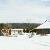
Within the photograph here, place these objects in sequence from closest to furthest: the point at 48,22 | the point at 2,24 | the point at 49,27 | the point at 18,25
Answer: the point at 49,27, the point at 48,22, the point at 2,24, the point at 18,25

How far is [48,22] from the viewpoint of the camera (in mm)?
48219

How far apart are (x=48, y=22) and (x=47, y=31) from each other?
4.44 metres

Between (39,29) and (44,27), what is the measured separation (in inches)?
52.7

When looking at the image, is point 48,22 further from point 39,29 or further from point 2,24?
point 2,24

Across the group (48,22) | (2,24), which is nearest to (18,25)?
(2,24)

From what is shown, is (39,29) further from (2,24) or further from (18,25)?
(18,25)

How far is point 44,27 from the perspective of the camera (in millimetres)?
45469

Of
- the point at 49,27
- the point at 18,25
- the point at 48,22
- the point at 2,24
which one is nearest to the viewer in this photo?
the point at 49,27


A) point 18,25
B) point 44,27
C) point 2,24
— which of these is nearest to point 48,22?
point 44,27

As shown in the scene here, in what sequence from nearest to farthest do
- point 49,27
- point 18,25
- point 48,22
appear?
point 49,27
point 48,22
point 18,25

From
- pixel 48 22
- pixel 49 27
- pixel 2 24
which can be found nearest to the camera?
pixel 49 27

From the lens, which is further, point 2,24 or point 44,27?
point 2,24

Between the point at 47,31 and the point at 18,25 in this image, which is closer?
the point at 47,31

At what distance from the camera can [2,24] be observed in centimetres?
6588
